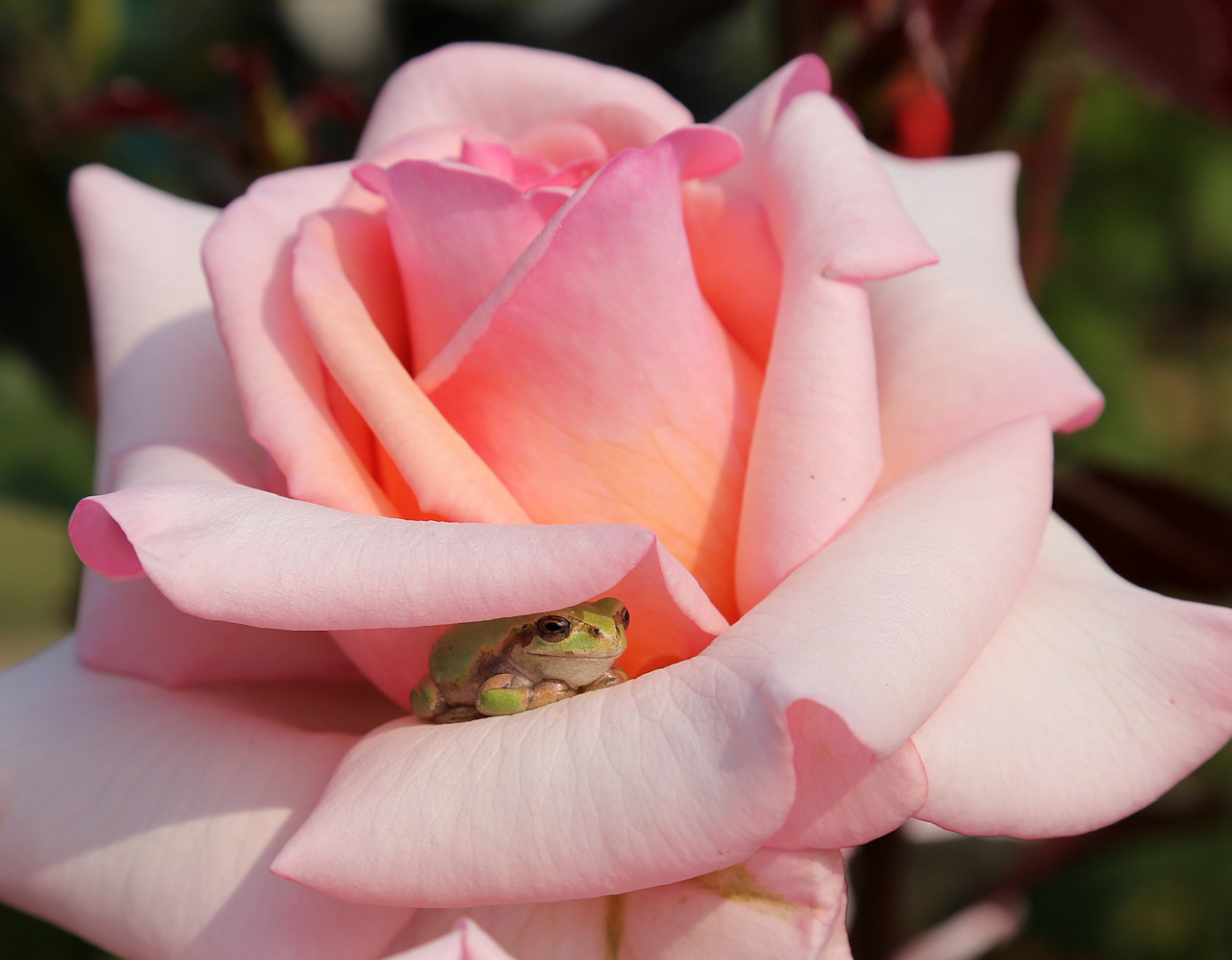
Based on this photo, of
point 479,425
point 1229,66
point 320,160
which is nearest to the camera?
point 479,425

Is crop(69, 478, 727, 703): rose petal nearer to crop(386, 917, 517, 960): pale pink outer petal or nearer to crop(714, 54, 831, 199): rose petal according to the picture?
crop(386, 917, 517, 960): pale pink outer petal

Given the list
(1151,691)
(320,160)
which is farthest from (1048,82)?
(1151,691)

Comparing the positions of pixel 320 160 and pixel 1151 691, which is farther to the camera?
pixel 320 160

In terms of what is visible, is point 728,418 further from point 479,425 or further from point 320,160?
point 320,160

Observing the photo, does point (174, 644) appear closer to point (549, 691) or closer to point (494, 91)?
point (549, 691)

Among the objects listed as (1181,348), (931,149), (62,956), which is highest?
(931,149)

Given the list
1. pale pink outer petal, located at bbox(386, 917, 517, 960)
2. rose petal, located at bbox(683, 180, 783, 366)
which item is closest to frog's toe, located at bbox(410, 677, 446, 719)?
pale pink outer petal, located at bbox(386, 917, 517, 960)
